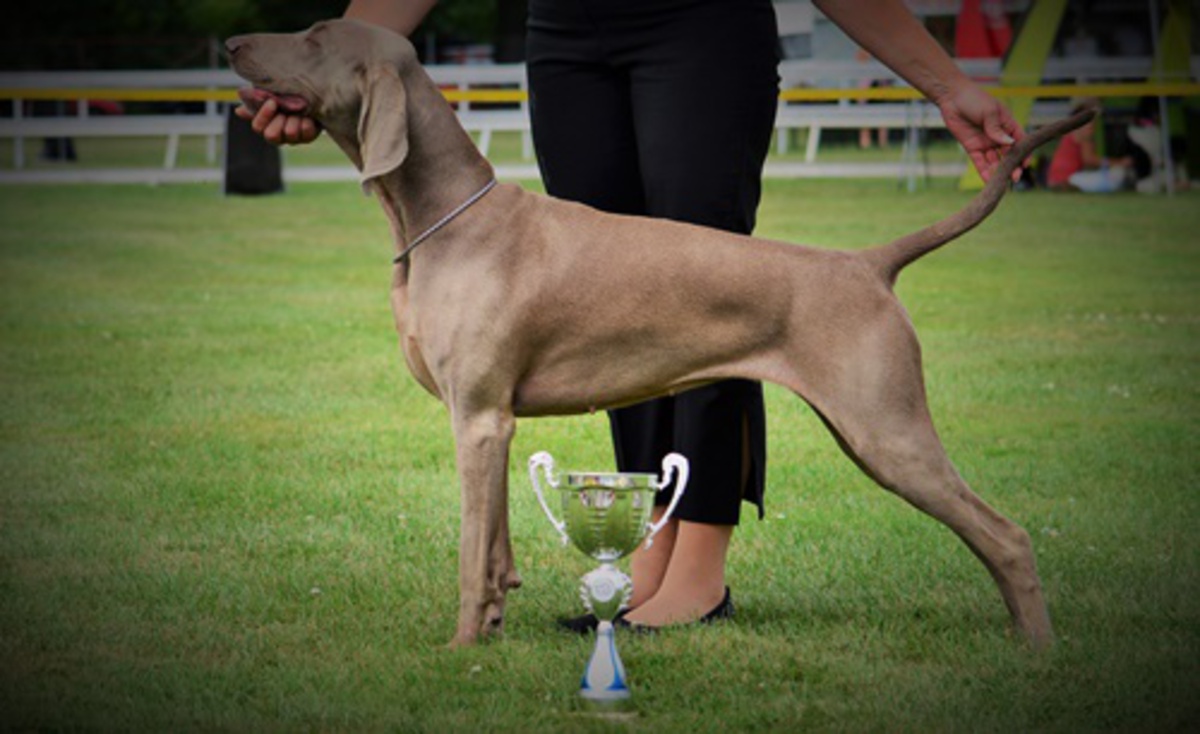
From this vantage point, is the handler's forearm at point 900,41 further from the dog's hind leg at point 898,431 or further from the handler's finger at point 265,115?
the handler's finger at point 265,115

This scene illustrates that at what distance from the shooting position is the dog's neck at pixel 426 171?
452 centimetres

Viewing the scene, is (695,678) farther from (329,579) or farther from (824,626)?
(329,579)

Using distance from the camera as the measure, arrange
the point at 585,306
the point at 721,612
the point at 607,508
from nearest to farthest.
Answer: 1. the point at 607,508
2. the point at 585,306
3. the point at 721,612

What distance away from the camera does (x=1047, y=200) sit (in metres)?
20.4

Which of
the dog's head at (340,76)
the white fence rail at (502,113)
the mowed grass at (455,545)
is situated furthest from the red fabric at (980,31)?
the dog's head at (340,76)

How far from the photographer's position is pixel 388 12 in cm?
485

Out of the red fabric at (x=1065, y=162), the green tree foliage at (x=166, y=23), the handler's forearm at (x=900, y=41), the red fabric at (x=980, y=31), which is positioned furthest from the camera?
the green tree foliage at (x=166, y=23)

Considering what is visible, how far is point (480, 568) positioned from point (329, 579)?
1.04m

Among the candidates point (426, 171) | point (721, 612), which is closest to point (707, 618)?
point (721, 612)

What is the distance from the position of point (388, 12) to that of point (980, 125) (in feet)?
5.59

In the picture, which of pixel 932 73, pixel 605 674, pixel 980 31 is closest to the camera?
pixel 605 674

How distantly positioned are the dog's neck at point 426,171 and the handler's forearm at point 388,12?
0.37 metres

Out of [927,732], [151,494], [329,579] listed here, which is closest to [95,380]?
[151,494]

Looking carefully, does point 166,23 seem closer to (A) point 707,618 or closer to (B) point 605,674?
(A) point 707,618
